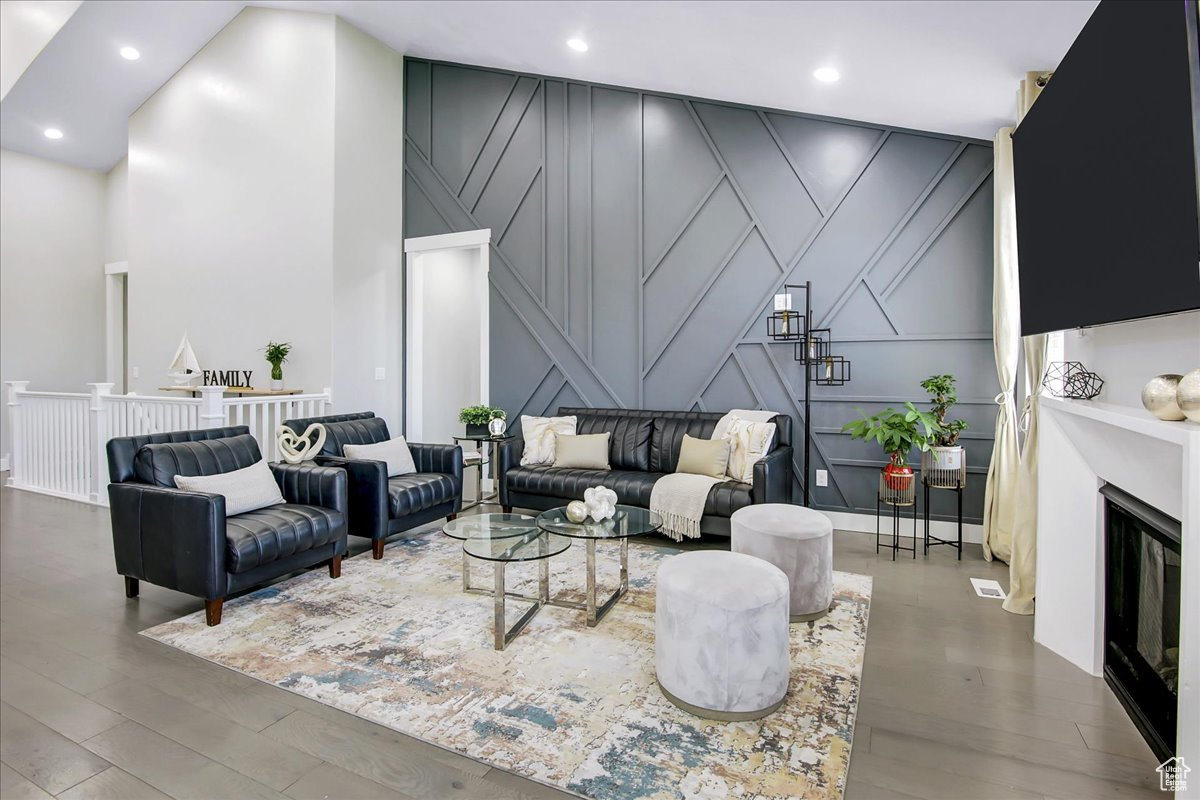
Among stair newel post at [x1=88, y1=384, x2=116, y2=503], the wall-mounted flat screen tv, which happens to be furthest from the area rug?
stair newel post at [x1=88, y1=384, x2=116, y2=503]

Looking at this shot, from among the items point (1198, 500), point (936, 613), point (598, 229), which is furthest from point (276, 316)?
point (1198, 500)

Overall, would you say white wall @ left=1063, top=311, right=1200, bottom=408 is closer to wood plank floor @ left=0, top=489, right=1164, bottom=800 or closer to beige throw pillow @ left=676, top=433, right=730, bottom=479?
wood plank floor @ left=0, top=489, right=1164, bottom=800

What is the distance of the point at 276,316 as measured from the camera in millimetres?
5359

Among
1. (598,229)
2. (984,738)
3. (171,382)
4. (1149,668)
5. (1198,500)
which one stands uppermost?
(598,229)

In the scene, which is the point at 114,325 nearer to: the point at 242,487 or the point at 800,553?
the point at 242,487

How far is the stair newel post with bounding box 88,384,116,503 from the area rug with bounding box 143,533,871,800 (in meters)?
3.14

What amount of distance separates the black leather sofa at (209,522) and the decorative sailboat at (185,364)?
258 centimetres

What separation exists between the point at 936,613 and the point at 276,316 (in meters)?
5.44

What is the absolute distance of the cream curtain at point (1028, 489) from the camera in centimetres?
290

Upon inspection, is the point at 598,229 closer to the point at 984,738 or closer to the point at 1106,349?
the point at 1106,349

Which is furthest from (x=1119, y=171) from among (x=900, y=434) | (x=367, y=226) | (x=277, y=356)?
(x=277, y=356)

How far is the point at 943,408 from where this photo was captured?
378 cm

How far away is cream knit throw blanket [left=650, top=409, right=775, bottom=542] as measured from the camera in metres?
3.84

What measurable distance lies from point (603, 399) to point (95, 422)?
4256 millimetres
